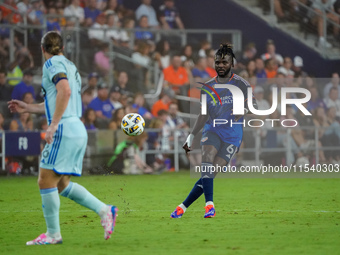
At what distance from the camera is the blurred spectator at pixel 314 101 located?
21391 millimetres

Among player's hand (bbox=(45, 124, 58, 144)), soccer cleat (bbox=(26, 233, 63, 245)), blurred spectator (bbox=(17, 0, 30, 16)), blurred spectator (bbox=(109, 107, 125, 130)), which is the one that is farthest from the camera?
blurred spectator (bbox=(17, 0, 30, 16))

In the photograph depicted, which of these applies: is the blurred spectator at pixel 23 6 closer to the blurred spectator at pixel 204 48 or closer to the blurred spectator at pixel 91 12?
the blurred spectator at pixel 91 12

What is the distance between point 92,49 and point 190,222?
39.3 feet

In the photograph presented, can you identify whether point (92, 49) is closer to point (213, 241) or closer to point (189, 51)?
point (189, 51)

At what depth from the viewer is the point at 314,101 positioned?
2152cm

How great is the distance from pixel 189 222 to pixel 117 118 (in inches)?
385

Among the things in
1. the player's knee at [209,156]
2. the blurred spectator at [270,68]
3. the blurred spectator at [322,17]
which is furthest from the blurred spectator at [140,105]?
the player's knee at [209,156]

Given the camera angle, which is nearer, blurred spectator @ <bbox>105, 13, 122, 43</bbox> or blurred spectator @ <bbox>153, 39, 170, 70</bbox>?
blurred spectator @ <bbox>105, 13, 122, 43</bbox>

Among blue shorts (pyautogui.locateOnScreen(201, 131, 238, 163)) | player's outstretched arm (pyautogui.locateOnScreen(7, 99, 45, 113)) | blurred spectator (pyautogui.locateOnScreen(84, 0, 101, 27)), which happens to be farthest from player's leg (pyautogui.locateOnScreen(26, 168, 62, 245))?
blurred spectator (pyautogui.locateOnScreen(84, 0, 101, 27))

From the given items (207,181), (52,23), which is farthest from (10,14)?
(207,181)

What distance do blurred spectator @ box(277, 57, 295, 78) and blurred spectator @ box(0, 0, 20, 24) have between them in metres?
7.99

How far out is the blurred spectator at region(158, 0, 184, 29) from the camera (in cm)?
2281

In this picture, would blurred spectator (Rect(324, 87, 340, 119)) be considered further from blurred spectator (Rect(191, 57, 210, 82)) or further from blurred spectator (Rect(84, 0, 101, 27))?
blurred spectator (Rect(84, 0, 101, 27))

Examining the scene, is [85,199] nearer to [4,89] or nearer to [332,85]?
[4,89]
